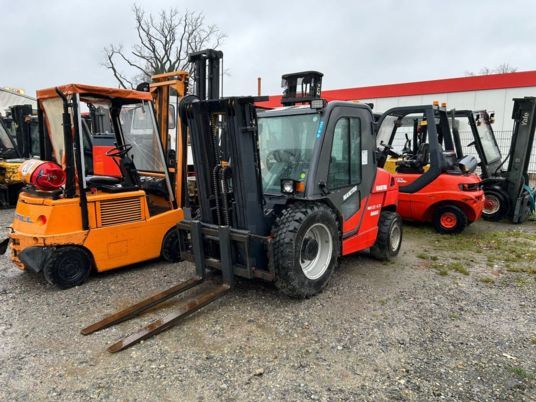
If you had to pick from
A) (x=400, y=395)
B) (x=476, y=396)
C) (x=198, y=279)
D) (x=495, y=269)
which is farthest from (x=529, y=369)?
(x=198, y=279)

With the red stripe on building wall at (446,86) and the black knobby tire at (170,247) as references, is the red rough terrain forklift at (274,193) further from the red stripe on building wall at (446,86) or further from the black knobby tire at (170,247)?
the red stripe on building wall at (446,86)

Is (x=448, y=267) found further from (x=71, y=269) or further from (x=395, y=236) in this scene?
(x=71, y=269)

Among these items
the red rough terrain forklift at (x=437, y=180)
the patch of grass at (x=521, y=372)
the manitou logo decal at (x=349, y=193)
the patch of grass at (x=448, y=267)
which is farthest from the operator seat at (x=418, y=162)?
the patch of grass at (x=521, y=372)

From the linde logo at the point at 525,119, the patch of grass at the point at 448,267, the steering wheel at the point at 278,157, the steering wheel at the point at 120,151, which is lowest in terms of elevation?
the patch of grass at the point at 448,267

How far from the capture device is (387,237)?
212 inches

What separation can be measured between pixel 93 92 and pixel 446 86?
1636cm

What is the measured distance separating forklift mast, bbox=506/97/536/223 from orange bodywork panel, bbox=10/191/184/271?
6707mm

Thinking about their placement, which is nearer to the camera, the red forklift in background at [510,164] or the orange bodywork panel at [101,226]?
the orange bodywork panel at [101,226]

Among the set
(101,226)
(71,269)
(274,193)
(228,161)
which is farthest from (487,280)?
(71,269)

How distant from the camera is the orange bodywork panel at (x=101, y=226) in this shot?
429cm

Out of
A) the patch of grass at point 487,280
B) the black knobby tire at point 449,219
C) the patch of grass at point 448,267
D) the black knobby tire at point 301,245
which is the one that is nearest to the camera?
the black knobby tire at point 301,245

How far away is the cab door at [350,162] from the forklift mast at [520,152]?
4.58 meters

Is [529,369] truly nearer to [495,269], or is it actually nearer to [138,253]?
[495,269]

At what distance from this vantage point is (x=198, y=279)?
4309 millimetres
